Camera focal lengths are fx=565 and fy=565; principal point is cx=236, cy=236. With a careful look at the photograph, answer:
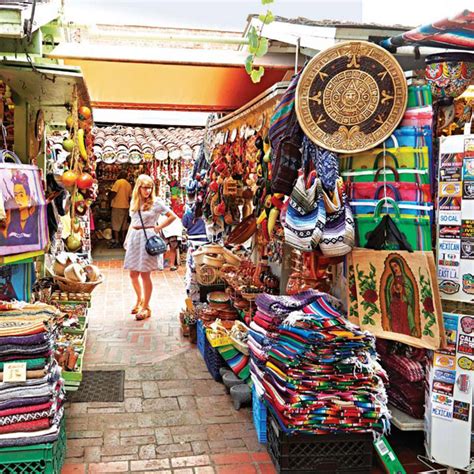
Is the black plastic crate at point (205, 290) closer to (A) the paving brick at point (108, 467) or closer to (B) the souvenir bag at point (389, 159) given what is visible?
(A) the paving brick at point (108, 467)

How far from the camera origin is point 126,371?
5445mm

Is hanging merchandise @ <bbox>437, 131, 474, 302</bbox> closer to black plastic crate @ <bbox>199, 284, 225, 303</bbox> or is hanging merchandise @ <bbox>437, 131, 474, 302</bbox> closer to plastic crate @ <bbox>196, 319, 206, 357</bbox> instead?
plastic crate @ <bbox>196, 319, 206, 357</bbox>

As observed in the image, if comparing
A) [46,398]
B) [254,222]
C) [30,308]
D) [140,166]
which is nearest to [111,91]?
[254,222]

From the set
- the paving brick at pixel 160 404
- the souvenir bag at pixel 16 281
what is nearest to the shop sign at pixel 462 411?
the paving brick at pixel 160 404

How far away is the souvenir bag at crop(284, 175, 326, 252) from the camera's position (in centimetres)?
329

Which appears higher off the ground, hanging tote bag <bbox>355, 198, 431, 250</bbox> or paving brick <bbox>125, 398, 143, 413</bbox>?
hanging tote bag <bbox>355, 198, 431, 250</bbox>

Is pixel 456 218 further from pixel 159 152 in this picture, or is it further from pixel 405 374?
pixel 159 152

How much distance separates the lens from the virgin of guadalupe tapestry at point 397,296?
3.28m

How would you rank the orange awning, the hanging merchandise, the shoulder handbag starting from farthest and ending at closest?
1. the shoulder handbag
2. the orange awning
3. the hanging merchandise

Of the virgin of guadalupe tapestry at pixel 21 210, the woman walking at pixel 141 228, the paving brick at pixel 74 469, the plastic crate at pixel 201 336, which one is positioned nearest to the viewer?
the virgin of guadalupe tapestry at pixel 21 210

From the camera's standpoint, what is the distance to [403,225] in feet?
11.1

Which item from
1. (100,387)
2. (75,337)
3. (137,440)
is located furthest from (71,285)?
(137,440)

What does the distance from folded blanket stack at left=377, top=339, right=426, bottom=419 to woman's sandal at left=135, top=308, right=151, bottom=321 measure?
14.4ft

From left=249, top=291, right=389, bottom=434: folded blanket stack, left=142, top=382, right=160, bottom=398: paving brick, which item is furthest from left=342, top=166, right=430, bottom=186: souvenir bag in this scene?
left=142, top=382, right=160, bottom=398: paving brick
